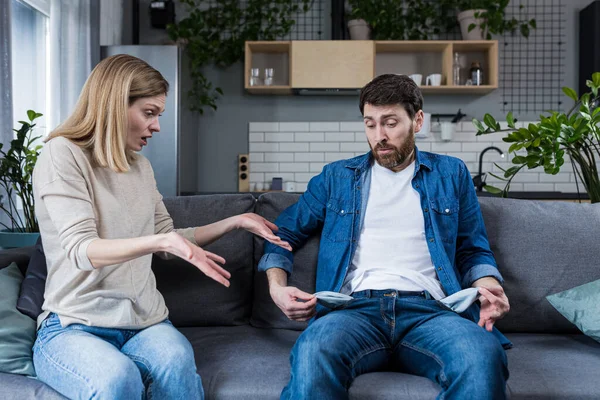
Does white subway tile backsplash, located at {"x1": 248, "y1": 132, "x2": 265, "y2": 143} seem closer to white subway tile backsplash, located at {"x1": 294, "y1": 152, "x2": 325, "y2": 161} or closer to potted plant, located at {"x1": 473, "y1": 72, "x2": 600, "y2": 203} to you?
white subway tile backsplash, located at {"x1": 294, "y1": 152, "x2": 325, "y2": 161}

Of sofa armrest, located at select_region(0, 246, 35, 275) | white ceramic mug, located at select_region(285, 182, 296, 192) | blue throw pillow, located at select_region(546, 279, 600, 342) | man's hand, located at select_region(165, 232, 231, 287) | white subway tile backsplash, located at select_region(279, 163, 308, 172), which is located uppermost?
white subway tile backsplash, located at select_region(279, 163, 308, 172)

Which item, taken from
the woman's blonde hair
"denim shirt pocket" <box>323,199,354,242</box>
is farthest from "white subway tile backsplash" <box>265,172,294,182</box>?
the woman's blonde hair

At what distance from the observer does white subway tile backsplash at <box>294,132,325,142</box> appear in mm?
5309

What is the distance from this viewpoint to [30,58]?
11.3 feet

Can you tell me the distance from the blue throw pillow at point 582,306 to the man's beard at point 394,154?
628 mm

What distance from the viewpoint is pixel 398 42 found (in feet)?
16.0

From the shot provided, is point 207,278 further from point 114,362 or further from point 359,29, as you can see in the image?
point 359,29

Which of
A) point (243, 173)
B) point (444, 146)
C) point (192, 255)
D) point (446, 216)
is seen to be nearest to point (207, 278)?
point (192, 255)

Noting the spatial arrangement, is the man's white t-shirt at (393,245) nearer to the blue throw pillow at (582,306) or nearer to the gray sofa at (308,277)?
the gray sofa at (308,277)

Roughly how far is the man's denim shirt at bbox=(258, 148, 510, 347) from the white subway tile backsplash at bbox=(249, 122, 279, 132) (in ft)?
10.7

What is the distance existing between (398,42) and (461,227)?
3.16 m

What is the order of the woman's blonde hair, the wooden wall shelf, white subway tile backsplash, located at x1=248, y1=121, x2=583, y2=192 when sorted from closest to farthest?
the woman's blonde hair < the wooden wall shelf < white subway tile backsplash, located at x1=248, y1=121, x2=583, y2=192

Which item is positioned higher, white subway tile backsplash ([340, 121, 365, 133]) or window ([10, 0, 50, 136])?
window ([10, 0, 50, 136])

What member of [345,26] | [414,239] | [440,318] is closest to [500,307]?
[440,318]
